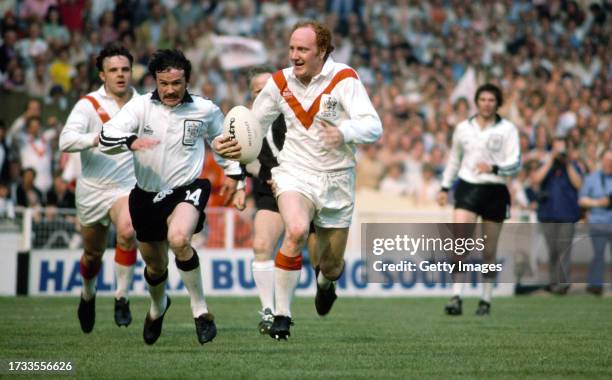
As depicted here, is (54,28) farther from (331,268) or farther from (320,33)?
(320,33)

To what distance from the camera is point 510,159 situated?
564 inches

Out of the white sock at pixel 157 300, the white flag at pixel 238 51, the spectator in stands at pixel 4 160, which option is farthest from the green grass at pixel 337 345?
the white flag at pixel 238 51

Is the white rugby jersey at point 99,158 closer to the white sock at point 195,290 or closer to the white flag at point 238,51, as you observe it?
the white sock at point 195,290

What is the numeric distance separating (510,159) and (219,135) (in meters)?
5.82

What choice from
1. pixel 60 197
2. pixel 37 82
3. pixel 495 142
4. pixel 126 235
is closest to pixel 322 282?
pixel 126 235

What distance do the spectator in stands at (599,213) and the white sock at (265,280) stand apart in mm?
9585

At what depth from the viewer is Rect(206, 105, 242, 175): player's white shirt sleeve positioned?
9445 millimetres

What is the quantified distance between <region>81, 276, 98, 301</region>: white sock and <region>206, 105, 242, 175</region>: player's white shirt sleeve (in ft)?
6.51

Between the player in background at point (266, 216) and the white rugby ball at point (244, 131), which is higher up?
the white rugby ball at point (244, 131)

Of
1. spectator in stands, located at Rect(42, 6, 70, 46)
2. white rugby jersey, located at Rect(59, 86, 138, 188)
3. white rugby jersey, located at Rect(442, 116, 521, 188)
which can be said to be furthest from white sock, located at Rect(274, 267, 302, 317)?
spectator in stands, located at Rect(42, 6, 70, 46)

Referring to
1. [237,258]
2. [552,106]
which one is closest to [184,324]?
[237,258]

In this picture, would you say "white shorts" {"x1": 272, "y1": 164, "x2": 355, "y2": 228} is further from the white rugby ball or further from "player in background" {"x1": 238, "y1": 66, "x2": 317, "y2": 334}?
"player in background" {"x1": 238, "y1": 66, "x2": 317, "y2": 334}

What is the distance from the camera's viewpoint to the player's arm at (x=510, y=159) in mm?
14164

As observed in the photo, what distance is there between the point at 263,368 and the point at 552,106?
17350 mm
